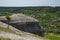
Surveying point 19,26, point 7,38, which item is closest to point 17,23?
point 19,26

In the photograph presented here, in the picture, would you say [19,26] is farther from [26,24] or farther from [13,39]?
[13,39]

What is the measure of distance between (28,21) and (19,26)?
2937 millimetres

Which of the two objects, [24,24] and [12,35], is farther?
[24,24]

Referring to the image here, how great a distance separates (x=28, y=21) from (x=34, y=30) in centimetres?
253

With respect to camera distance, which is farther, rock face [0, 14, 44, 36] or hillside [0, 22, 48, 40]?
rock face [0, 14, 44, 36]

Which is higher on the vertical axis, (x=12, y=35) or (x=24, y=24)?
(x=12, y=35)

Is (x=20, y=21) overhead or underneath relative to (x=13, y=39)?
underneath

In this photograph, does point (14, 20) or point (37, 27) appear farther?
point (37, 27)

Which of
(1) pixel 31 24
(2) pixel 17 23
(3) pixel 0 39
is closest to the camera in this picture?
(3) pixel 0 39

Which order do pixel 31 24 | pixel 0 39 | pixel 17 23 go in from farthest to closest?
pixel 31 24 < pixel 17 23 < pixel 0 39

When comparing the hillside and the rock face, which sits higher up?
the hillside

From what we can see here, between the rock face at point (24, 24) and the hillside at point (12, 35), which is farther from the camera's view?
the rock face at point (24, 24)

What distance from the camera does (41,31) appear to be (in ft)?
177

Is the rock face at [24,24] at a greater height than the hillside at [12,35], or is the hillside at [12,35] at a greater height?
the hillside at [12,35]
